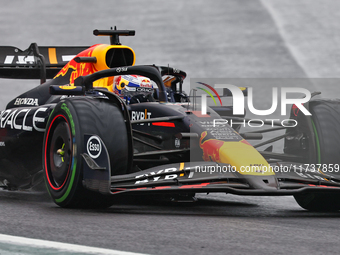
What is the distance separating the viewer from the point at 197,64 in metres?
17.1

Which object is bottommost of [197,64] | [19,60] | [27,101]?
[27,101]

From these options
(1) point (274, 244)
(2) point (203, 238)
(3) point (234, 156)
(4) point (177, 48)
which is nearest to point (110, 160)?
(3) point (234, 156)

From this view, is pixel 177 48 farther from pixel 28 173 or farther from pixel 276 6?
pixel 28 173

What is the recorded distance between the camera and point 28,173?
575 cm

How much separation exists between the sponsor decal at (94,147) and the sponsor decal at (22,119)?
1224 millimetres

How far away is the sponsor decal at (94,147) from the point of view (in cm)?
425

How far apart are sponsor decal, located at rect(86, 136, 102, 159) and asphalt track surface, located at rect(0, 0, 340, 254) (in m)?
0.45

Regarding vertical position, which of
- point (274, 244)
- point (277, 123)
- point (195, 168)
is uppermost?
point (277, 123)

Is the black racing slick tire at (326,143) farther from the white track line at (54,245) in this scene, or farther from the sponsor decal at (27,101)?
the sponsor decal at (27,101)

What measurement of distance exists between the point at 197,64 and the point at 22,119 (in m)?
12.0

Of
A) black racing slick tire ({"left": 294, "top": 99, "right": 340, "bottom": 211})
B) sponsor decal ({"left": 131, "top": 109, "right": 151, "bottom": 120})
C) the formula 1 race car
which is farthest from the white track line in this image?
black racing slick tire ({"left": 294, "top": 99, "right": 340, "bottom": 211})

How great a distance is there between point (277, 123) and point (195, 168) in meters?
1.66

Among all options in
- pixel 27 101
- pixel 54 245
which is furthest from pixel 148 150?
pixel 54 245

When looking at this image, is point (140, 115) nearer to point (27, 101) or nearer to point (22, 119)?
point (22, 119)
